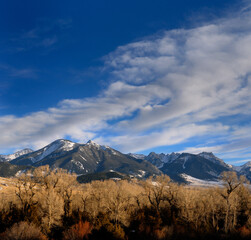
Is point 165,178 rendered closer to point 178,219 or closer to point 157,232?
point 178,219

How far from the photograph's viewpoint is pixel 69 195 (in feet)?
213

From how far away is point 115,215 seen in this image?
2366 inches

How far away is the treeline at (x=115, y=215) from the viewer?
50759 millimetres

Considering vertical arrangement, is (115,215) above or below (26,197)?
below

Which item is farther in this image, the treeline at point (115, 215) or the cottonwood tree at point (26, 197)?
the cottonwood tree at point (26, 197)

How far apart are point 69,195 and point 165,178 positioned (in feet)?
107

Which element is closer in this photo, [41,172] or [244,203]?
[41,172]

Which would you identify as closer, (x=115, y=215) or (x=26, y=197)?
(x=115, y=215)

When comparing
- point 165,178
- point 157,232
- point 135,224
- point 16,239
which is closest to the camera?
point 16,239

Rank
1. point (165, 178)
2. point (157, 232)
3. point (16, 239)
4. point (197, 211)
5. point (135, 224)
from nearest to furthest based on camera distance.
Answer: point (16, 239), point (157, 232), point (197, 211), point (135, 224), point (165, 178)

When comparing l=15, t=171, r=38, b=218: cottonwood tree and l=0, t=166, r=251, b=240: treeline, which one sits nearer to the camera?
l=0, t=166, r=251, b=240: treeline

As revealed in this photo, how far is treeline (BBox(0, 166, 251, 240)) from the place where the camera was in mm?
50759

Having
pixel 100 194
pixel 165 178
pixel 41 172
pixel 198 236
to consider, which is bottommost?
pixel 198 236

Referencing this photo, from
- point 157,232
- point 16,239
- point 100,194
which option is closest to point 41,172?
point 100,194
